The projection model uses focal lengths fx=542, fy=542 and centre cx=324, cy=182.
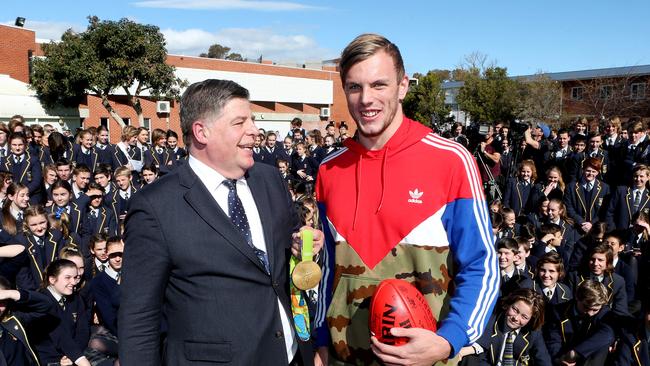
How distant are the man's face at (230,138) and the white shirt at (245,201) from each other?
0.05 metres

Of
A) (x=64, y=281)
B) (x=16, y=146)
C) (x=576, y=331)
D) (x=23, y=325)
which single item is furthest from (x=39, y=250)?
(x=576, y=331)

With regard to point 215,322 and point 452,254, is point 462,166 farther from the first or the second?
point 215,322

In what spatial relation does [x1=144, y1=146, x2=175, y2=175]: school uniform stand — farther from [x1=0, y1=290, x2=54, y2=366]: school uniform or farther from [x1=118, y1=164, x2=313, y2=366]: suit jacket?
[x1=118, y1=164, x2=313, y2=366]: suit jacket

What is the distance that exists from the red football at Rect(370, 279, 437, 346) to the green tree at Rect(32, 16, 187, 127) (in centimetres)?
2815

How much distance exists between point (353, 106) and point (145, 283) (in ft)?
3.92

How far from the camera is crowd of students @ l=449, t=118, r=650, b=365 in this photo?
496cm

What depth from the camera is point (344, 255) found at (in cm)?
235

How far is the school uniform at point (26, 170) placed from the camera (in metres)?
9.62

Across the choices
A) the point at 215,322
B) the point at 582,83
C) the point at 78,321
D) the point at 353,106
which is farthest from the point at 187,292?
the point at 582,83

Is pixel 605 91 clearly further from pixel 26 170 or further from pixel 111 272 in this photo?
pixel 111 272

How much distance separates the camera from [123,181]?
8836 millimetres

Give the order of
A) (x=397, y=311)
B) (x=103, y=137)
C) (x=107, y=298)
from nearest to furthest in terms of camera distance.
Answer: (x=397, y=311) < (x=107, y=298) < (x=103, y=137)

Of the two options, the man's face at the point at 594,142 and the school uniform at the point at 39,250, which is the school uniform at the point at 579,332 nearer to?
the school uniform at the point at 39,250

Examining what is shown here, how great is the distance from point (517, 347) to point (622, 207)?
14.2 ft
